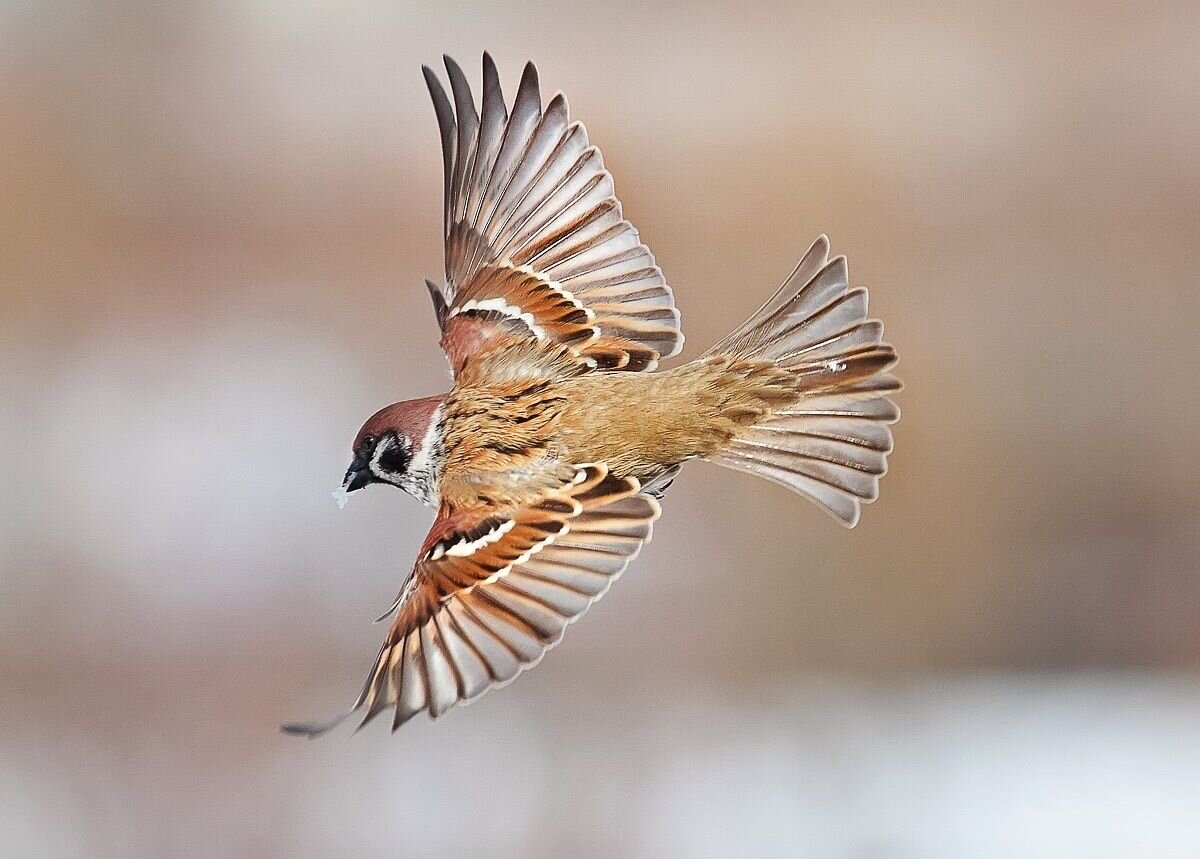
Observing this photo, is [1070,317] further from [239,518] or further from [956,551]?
[239,518]

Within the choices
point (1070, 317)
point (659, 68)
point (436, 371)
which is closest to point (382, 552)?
point (436, 371)

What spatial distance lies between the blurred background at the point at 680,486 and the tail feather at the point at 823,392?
91 cm

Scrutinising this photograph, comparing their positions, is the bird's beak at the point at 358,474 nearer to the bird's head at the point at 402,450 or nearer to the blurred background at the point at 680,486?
the bird's head at the point at 402,450

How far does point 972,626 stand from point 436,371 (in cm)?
70

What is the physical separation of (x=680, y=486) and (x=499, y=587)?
3.24 ft

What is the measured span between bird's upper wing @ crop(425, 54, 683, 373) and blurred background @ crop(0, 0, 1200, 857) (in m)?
0.91

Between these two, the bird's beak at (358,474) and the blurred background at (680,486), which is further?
the blurred background at (680,486)

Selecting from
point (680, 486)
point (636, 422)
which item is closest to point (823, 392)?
point (636, 422)

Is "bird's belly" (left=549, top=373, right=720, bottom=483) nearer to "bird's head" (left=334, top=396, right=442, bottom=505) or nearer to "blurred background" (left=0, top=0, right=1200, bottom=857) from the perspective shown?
"bird's head" (left=334, top=396, right=442, bottom=505)

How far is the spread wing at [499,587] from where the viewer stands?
0.40 metres

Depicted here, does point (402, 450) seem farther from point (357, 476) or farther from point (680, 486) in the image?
point (680, 486)

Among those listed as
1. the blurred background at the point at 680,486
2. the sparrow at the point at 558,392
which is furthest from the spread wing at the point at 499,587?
the blurred background at the point at 680,486

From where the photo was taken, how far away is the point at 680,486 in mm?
1412

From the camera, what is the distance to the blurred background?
1.47 m
